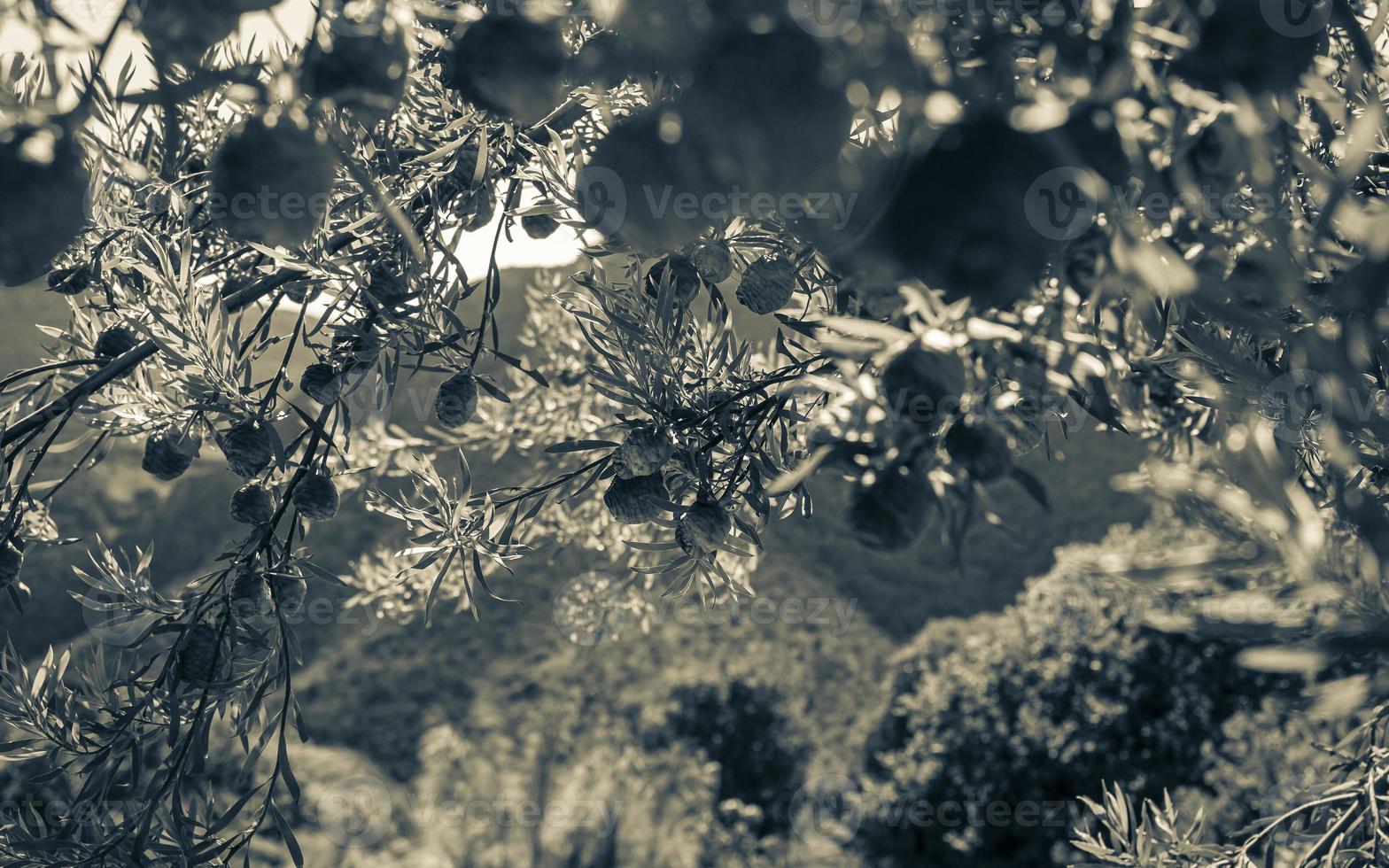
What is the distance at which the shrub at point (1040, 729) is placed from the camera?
3.56 m

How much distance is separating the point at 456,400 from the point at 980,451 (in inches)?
22.4

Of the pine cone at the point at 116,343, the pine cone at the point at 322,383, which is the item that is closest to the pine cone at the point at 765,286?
the pine cone at the point at 322,383

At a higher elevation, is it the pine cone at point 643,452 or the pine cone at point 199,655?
the pine cone at point 199,655

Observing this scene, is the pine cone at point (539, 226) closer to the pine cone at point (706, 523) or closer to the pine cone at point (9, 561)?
the pine cone at point (706, 523)

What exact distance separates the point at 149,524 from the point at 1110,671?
21.2ft

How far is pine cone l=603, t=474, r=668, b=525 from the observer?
710 mm

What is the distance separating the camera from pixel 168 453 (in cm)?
80

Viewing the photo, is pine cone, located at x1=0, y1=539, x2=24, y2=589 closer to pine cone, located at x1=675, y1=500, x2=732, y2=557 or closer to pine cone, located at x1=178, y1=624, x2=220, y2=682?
pine cone, located at x1=178, y1=624, x2=220, y2=682

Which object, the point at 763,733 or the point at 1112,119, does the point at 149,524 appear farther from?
the point at 1112,119

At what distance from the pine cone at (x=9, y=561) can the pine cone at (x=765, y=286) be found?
2.03 ft

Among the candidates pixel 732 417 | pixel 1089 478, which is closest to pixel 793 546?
pixel 1089 478

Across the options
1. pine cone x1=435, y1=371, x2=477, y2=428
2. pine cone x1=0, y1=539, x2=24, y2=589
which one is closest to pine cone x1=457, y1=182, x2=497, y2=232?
pine cone x1=435, y1=371, x2=477, y2=428

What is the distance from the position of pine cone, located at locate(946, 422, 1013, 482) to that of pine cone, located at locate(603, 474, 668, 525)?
1.40ft

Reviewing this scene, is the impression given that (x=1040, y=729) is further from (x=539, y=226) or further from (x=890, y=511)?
(x=890, y=511)
